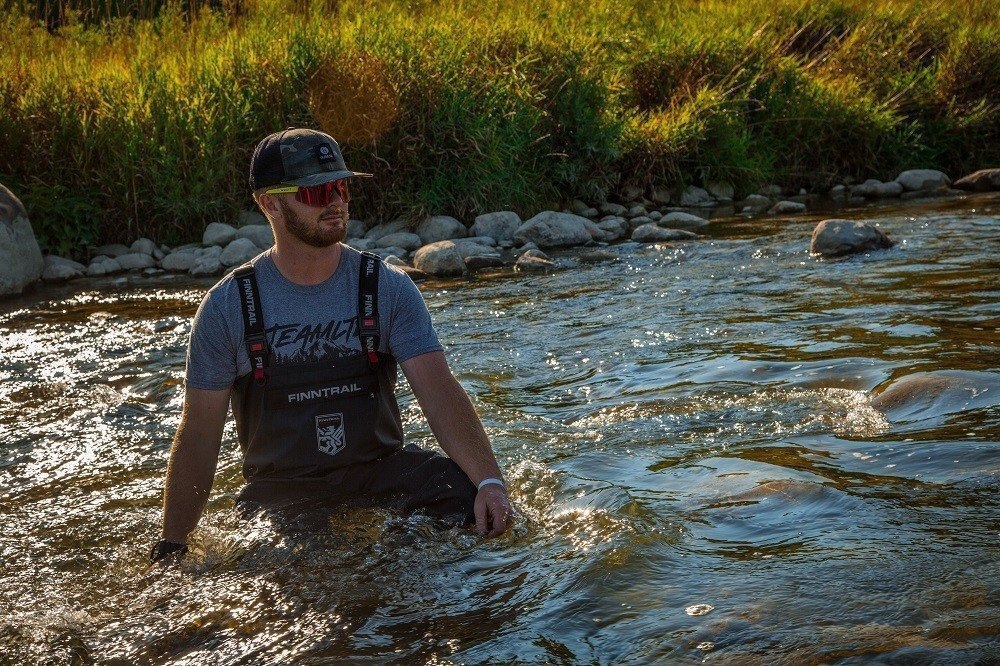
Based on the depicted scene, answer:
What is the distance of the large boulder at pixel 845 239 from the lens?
9648 mm

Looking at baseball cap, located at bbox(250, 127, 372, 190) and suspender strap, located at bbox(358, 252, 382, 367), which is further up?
baseball cap, located at bbox(250, 127, 372, 190)

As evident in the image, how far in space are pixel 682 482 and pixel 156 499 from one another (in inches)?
93.1

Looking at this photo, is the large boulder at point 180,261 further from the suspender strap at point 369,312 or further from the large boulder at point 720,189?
the suspender strap at point 369,312

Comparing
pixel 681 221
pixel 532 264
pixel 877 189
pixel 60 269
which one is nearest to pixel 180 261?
pixel 60 269

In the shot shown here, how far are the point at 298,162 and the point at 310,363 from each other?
2.36 feet

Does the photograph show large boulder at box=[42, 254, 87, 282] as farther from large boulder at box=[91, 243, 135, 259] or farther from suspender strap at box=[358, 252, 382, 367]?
suspender strap at box=[358, 252, 382, 367]

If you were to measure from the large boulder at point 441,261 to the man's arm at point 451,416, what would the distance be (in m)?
6.37

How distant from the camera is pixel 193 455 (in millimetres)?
3885

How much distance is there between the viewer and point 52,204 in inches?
446

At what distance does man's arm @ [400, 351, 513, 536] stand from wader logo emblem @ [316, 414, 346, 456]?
347mm

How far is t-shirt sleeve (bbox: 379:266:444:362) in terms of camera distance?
3912mm

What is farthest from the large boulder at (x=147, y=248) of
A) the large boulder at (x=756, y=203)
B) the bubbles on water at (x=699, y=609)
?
the bubbles on water at (x=699, y=609)

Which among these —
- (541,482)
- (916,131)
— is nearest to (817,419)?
(541,482)

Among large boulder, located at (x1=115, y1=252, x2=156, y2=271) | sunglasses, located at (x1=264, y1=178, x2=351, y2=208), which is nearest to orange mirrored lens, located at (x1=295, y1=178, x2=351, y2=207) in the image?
sunglasses, located at (x1=264, y1=178, x2=351, y2=208)
